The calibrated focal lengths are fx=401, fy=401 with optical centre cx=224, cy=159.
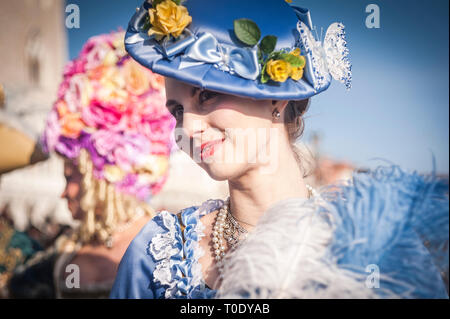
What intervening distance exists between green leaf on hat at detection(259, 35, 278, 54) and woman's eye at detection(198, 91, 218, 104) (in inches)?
6.3

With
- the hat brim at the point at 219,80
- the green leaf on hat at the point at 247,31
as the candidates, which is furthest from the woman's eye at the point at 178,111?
the green leaf on hat at the point at 247,31

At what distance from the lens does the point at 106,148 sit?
6.19 ft

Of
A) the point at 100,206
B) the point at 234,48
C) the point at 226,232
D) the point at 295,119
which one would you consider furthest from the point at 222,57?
the point at 100,206

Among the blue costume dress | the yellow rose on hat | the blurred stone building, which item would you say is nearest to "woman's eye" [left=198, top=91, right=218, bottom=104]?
the yellow rose on hat

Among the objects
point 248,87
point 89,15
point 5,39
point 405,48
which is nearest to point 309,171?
point 248,87

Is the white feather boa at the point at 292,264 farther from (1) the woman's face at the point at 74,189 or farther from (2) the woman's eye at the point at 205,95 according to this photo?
(1) the woman's face at the point at 74,189

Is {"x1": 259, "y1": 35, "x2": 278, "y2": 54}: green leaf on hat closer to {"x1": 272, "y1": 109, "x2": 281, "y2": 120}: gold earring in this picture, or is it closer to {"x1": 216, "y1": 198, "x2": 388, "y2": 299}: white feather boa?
{"x1": 272, "y1": 109, "x2": 281, "y2": 120}: gold earring

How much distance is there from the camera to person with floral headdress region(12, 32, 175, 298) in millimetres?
1879

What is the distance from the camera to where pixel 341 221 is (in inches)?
32.4

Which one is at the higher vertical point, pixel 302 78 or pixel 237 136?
pixel 302 78

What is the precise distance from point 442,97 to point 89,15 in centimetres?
161

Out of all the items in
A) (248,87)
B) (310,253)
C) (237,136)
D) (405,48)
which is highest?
(405,48)

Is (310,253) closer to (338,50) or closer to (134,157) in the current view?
(338,50)

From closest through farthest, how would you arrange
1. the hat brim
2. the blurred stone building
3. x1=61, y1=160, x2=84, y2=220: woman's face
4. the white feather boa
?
the white feather boa
the hat brim
x1=61, y1=160, x2=84, y2=220: woman's face
the blurred stone building
